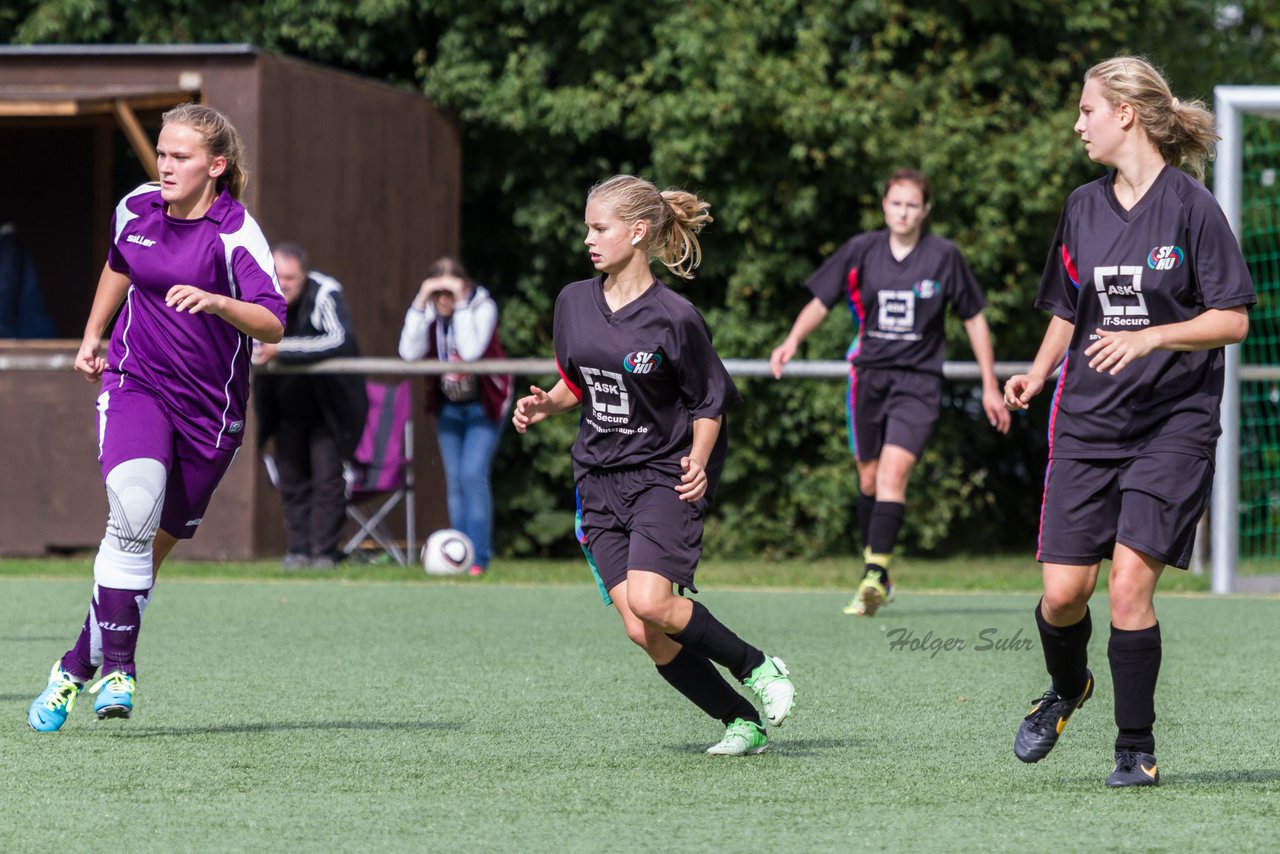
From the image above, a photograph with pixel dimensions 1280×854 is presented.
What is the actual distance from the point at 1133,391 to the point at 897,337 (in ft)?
14.9

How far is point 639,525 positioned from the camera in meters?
5.19

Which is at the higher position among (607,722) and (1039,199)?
(1039,199)

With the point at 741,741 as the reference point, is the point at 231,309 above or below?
above

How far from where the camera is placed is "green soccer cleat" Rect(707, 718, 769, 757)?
17.4 feet

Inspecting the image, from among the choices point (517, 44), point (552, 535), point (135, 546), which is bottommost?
point (552, 535)

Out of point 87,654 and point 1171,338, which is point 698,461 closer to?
point 1171,338

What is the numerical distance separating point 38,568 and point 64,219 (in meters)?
4.04

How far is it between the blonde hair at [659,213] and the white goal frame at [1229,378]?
5.76m

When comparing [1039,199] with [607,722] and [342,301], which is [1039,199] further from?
[607,722]

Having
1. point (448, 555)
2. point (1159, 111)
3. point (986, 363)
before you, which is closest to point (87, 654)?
point (1159, 111)

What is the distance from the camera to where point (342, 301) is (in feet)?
37.3

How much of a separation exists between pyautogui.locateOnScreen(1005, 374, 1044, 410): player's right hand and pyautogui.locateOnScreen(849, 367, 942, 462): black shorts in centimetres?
412

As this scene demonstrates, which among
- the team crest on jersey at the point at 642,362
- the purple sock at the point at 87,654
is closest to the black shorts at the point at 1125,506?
the team crest on jersey at the point at 642,362

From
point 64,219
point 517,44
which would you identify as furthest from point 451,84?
point 64,219
